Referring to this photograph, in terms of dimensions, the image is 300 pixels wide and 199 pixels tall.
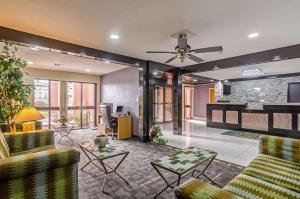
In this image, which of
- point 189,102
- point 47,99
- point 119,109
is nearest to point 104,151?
point 119,109

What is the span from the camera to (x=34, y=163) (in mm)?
1475

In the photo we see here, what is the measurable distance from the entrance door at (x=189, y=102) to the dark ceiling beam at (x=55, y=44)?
6897 mm

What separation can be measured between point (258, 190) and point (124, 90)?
211 inches

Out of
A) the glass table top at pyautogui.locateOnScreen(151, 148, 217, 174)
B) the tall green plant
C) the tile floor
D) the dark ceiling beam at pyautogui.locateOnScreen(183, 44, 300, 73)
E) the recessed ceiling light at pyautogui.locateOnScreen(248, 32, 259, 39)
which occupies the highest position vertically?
the recessed ceiling light at pyautogui.locateOnScreen(248, 32, 259, 39)

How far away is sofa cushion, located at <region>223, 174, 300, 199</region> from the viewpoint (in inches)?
55.6

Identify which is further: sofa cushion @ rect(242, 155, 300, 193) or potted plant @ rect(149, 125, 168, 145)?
potted plant @ rect(149, 125, 168, 145)

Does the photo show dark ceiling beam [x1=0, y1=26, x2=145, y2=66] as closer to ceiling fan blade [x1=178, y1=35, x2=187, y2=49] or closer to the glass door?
ceiling fan blade [x1=178, y1=35, x2=187, y2=49]

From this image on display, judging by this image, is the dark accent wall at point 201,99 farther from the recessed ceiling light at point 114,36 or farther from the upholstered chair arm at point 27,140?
the upholstered chair arm at point 27,140

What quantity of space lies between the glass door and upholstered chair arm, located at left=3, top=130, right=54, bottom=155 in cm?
445

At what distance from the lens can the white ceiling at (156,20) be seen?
220cm

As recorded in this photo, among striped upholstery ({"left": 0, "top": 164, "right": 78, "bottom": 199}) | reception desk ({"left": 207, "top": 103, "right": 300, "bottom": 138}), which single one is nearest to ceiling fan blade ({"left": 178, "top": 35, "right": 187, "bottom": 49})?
striped upholstery ({"left": 0, "top": 164, "right": 78, "bottom": 199})

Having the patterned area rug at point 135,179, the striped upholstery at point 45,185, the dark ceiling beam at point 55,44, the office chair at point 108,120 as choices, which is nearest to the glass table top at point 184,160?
the patterned area rug at point 135,179

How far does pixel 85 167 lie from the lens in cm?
313

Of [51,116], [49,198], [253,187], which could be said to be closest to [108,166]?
[49,198]
